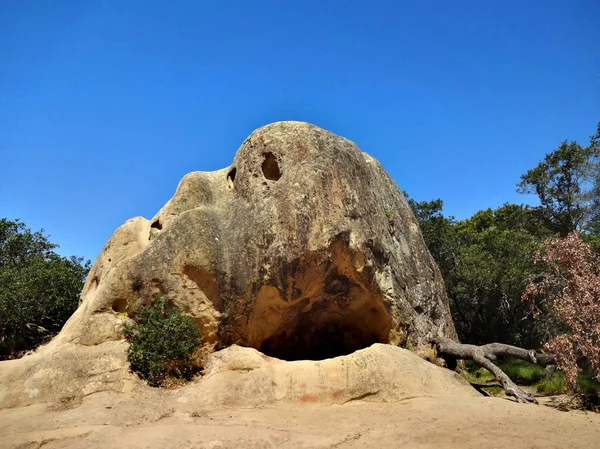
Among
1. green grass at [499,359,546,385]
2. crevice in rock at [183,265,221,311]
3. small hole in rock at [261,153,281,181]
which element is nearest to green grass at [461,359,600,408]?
green grass at [499,359,546,385]

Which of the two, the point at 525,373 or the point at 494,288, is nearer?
the point at 525,373

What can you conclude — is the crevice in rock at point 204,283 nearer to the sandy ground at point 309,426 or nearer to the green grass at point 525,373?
the sandy ground at point 309,426

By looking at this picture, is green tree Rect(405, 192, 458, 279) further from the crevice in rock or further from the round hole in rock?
the crevice in rock

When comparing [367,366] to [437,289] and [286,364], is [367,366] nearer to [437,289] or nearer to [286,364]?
[286,364]

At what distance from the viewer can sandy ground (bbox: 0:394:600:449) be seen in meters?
8.13

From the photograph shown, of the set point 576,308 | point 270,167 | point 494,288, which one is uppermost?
point 270,167

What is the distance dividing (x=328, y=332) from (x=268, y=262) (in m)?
4.06

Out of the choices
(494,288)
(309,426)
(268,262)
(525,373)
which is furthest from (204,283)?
(494,288)

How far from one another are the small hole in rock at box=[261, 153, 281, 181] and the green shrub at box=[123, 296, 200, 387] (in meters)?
4.25

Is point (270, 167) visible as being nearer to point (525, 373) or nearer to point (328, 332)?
point (328, 332)

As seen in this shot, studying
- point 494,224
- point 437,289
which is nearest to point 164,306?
point 437,289

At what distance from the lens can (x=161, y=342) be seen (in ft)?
38.2

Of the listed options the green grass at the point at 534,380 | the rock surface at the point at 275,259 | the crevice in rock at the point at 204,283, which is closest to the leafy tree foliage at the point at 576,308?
the green grass at the point at 534,380

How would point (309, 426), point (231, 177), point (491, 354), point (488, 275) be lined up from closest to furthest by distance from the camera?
1. point (309, 426)
2. point (491, 354)
3. point (231, 177)
4. point (488, 275)
